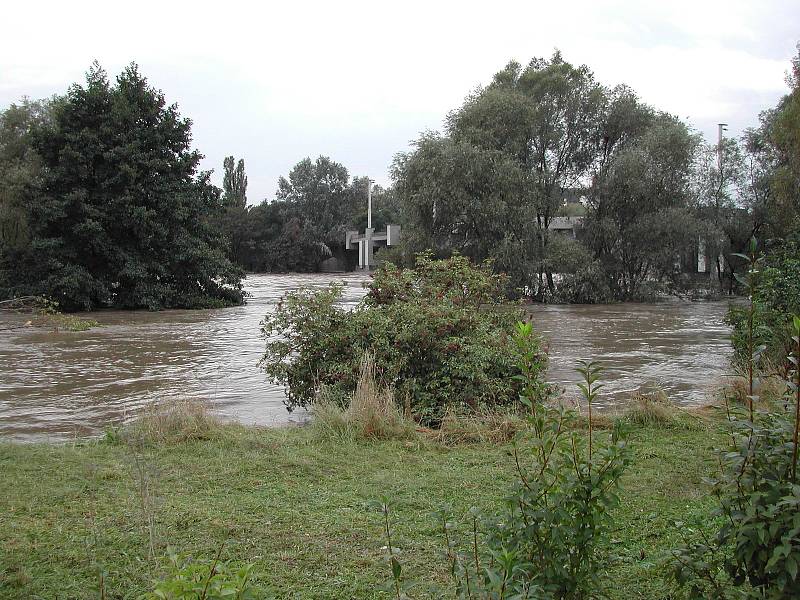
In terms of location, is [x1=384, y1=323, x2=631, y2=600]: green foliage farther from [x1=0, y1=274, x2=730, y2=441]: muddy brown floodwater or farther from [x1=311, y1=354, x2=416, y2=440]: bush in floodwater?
[x1=0, y1=274, x2=730, y2=441]: muddy brown floodwater

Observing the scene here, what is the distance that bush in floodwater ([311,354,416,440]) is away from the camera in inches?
306

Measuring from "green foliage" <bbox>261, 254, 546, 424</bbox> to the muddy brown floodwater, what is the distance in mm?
823

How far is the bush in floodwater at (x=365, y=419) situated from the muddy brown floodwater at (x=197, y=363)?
2003mm

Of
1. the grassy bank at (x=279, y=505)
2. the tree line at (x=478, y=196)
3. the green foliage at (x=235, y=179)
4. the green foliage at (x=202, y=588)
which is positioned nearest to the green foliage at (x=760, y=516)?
the grassy bank at (x=279, y=505)

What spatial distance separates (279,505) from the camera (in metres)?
5.46

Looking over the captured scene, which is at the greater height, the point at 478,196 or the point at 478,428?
the point at 478,196

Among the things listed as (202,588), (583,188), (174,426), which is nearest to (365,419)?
(174,426)

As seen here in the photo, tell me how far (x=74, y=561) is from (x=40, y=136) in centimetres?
2978

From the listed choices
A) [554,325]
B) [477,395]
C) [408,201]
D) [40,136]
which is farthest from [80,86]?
[477,395]

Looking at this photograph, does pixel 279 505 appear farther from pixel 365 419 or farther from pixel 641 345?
pixel 641 345

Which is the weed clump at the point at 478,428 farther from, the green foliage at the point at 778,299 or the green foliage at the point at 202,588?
the green foliage at the point at 202,588

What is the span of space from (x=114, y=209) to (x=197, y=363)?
16578 millimetres

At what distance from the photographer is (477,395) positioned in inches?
349

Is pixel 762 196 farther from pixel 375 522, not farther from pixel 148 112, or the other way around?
pixel 375 522
